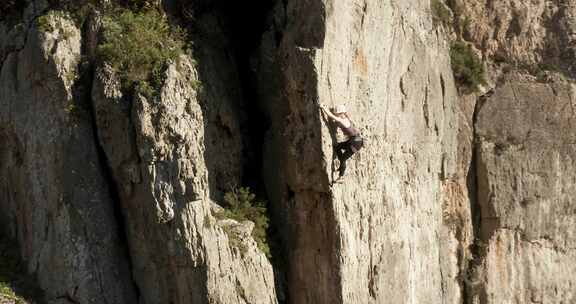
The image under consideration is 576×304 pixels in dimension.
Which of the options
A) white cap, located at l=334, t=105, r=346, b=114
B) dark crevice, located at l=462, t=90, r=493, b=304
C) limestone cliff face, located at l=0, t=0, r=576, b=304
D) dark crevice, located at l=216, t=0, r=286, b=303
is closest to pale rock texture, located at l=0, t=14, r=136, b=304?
limestone cliff face, located at l=0, t=0, r=576, b=304

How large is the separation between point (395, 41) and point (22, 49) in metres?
6.19

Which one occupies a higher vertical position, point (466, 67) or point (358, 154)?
point (466, 67)

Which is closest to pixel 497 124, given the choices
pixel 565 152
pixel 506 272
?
pixel 565 152

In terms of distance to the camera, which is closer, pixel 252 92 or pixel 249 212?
pixel 249 212

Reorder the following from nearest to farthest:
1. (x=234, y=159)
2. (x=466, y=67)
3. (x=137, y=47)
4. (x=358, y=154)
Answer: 1. (x=137, y=47)
2. (x=358, y=154)
3. (x=234, y=159)
4. (x=466, y=67)

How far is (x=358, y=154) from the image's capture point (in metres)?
15.2

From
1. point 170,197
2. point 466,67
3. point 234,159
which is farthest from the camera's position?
point 466,67

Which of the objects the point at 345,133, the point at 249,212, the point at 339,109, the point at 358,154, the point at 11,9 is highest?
the point at 11,9

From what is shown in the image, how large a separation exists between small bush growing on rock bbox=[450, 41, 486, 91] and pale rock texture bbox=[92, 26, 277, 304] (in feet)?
20.4

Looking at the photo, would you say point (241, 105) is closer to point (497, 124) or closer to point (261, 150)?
point (261, 150)

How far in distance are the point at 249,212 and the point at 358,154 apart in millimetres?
1987

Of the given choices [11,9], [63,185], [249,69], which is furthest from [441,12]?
[63,185]

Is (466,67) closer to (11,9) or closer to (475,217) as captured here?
(475,217)

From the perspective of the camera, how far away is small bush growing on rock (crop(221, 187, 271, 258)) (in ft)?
49.4
